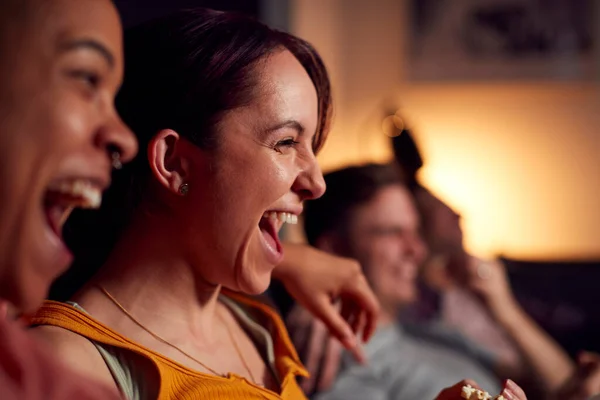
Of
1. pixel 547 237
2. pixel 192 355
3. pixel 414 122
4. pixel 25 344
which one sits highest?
pixel 25 344

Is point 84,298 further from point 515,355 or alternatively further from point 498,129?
point 498,129

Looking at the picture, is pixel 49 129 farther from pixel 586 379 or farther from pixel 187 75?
pixel 586 379

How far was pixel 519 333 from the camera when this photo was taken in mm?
1849

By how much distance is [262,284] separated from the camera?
839 millimetres

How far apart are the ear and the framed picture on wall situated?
2521 millimetres

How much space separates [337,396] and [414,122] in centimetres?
191

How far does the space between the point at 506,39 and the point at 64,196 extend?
2797 mm

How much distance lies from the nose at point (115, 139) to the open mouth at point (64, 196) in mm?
30

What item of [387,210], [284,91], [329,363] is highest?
[284,91]

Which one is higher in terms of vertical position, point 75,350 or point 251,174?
point 251,174

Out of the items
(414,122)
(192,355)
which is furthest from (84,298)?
(414,122)

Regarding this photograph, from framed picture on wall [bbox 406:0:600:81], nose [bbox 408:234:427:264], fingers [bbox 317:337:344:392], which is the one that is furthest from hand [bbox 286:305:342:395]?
framed picture on wall [bbox 406:0:600:81]

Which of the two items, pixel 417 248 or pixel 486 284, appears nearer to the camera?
pixel 417 248

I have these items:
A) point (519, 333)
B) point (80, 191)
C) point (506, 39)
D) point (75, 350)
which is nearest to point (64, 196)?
point (80, 191)
